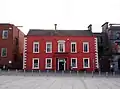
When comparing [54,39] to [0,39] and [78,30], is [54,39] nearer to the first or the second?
[78,30]

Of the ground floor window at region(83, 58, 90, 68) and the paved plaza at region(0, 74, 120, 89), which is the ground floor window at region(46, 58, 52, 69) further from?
the paved plaza at region(0, 74, 120, 89)

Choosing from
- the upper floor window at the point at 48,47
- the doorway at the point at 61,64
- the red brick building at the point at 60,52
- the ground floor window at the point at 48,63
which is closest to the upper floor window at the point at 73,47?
the red brick building at the point at 60,52

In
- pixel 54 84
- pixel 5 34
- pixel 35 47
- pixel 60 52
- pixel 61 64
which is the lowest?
pixel 54 84

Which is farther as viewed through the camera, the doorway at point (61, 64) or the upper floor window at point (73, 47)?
the upper floor window at point (73, 47)

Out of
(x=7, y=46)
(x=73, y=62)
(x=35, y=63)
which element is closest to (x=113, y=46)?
(x=73, y=62)

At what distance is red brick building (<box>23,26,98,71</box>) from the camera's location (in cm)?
5900

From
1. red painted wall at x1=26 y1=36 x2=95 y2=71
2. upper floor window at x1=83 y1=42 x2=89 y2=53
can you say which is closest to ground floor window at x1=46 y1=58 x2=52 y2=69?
red painted wall at x1=26 y1=36 x2=95 y2=71

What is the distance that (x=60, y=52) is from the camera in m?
59.2

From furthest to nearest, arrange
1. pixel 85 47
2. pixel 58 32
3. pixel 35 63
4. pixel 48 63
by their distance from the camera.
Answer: pixel 58 32
pixel 85 47
pixel 35 63
pixel 48 63

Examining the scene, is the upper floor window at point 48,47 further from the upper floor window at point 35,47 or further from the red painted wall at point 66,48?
the upper floor window at point 35,47

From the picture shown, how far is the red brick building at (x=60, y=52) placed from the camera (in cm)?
5900

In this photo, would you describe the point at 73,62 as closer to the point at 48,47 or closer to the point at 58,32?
the point at 48,47

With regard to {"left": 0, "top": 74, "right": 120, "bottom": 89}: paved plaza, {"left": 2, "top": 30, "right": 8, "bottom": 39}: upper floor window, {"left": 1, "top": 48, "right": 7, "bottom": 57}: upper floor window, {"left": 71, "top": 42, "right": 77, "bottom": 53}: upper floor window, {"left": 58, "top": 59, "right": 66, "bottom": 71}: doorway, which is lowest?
{"left": 0, "top": 74, "right": 120, "bottom": 89}: paved plaza

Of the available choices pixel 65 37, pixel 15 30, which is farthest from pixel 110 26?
pixel 15 30
